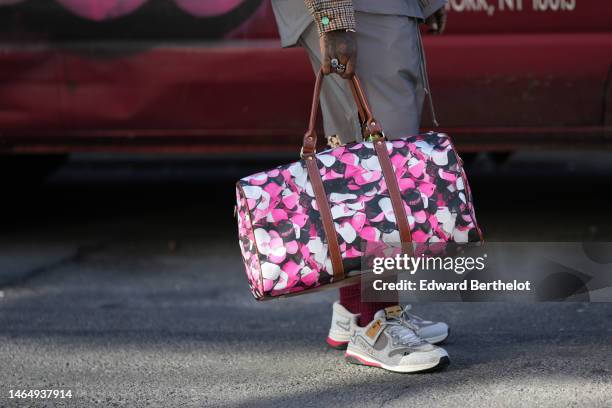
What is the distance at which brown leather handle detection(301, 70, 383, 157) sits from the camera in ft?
9.05

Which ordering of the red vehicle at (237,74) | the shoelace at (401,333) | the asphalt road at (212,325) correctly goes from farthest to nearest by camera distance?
the red vehicle at (237,74), the shoelace at (401,333), the asphalt road at (212,325)

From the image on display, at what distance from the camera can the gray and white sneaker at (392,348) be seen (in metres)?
2.93

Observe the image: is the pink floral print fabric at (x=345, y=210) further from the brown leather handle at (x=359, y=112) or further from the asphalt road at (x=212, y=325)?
the asphalt road at (x=212, y=325)

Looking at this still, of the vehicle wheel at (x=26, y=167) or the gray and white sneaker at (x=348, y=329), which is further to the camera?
the vehicle wheel at (x=26, y=167)

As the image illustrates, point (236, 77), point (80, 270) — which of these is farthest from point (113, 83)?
point (80, 270)

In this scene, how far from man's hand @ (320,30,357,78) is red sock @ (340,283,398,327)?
682mm

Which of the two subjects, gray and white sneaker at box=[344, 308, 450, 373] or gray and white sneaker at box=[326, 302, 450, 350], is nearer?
gray and white sneaker at box=[344, 308, 450, 373]

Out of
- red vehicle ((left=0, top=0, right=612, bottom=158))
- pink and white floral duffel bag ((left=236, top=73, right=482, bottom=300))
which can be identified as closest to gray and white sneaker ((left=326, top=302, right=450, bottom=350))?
pink and white floral duffel bag ((left=236, top=73, right=482, bottom=300))

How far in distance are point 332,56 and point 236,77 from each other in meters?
1.70

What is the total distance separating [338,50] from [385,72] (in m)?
0.19

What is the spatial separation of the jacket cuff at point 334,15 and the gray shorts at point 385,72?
0.10 meters

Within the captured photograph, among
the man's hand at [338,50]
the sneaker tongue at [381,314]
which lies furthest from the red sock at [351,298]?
the man's hand at [338,50]

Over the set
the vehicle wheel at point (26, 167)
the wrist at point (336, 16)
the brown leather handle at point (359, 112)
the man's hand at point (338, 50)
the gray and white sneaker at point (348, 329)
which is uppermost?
the wrist at point (336, 16)

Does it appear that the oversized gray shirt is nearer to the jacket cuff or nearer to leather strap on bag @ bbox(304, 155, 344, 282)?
the jacket cuff
